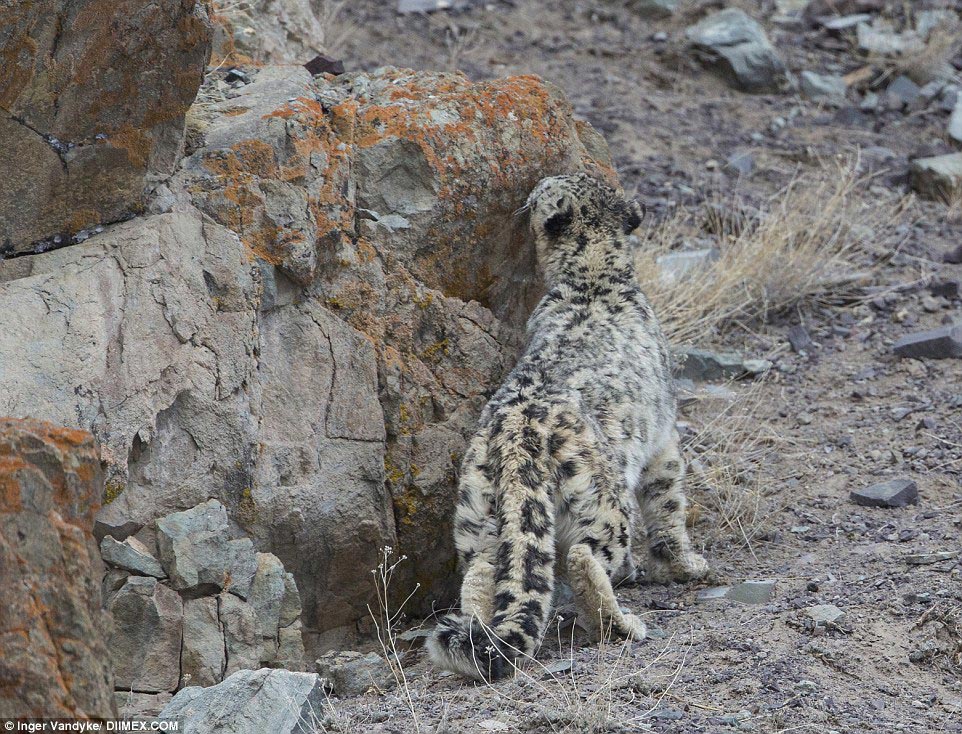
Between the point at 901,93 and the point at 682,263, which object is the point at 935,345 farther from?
the point at 901,93

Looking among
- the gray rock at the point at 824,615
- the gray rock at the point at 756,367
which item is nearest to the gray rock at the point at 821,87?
the gray rock at the point at 756,367

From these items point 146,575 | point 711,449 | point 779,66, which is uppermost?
point 779,66

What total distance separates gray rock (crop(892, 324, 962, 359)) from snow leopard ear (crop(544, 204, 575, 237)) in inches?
141

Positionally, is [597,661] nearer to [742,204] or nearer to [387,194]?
[387,194]

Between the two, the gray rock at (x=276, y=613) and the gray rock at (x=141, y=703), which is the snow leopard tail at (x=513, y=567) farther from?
the gray rock at (x=141, y=703)

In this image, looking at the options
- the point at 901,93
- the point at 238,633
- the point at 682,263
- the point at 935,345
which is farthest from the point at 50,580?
the point at 901,93

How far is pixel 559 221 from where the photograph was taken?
267 inches

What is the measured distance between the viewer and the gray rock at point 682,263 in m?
9.38

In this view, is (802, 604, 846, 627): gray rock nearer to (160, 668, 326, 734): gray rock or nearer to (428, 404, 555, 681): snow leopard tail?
(428, 404, 555, 681): snow leopard tail

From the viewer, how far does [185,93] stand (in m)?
5.29

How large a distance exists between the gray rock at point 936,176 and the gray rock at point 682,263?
324cm

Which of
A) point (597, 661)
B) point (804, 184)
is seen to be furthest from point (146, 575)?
point (804, 184)

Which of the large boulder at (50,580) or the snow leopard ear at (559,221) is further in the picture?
the snow leopard ear at (559,221)

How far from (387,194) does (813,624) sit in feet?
10.5
